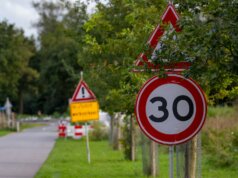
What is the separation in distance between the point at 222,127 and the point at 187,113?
16.3m

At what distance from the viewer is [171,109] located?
7.41 meters

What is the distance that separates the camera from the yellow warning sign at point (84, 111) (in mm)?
22047

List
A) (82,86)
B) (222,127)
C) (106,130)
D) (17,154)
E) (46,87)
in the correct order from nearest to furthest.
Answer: (82,86), (222,127), (17,154), (106,130), (46,87)

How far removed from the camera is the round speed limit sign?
7289mm

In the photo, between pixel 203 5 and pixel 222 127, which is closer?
pixel 203 5

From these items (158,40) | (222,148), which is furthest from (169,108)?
(222,148)

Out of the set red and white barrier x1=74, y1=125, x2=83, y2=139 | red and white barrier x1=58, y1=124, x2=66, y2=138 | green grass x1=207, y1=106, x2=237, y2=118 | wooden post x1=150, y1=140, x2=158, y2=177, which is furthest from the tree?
wooden post x1=150, y1=140, x2=158, y2=177

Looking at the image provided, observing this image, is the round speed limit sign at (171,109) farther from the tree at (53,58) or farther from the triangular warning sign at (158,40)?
the tree at (53,58)

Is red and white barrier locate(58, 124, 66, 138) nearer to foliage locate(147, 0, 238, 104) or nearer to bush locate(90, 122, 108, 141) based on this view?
bush locate(90, 122, 108, 141)

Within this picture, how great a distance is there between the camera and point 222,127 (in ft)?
76.7

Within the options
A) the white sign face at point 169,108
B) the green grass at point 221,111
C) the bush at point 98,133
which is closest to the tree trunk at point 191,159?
the white sign face at point 169,108

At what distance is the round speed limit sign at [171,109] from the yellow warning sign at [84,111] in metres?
14.5

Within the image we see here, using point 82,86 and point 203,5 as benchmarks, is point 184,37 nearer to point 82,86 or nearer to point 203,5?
point 203,5

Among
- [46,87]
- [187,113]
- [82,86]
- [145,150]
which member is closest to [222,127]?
[82,86]
